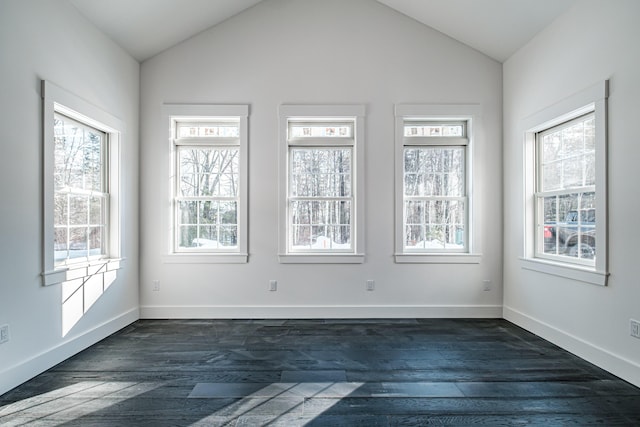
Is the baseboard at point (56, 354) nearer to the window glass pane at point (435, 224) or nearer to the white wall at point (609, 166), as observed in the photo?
the window glass pane at point (435, 224)

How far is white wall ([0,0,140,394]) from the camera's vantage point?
241 centimetres

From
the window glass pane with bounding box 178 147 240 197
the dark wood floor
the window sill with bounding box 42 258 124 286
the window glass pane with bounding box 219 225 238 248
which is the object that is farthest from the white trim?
the window sill with bounding box 42 258 124 286

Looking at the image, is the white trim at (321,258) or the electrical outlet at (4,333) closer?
the electrical outlet at (4,333)

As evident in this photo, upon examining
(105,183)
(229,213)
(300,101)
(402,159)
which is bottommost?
(229,213)

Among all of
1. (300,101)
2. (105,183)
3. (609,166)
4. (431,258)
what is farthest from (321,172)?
(609,166)

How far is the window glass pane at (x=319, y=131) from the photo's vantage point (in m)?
4.24

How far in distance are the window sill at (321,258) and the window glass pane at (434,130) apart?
62.8 inches

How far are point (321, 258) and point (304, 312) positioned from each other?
65cm

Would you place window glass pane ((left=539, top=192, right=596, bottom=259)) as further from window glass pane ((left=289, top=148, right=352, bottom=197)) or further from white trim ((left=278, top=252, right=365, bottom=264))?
window glass pane ((left=289, top=148, right=352, bottom=197))

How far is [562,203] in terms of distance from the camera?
11.3 feet

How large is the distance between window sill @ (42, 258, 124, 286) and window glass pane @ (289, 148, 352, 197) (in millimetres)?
2045

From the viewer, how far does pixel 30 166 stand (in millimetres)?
2605

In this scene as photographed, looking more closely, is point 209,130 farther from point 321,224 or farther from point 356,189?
point 356,189

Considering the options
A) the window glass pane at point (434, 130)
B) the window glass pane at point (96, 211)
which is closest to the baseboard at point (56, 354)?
the window glass pane at point (96, 211)
